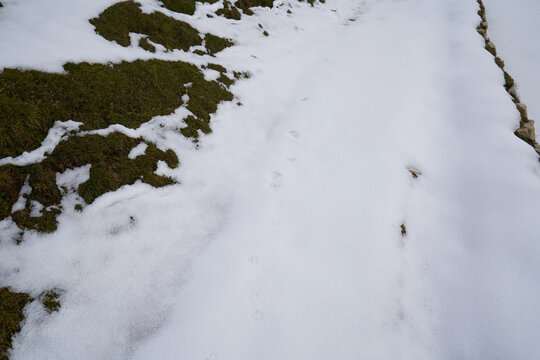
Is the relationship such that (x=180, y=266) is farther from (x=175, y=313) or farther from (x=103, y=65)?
(x=103, y=65)

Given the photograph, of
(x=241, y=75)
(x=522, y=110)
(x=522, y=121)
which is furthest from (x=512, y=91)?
(x=241, y=75)

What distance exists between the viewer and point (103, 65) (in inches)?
288

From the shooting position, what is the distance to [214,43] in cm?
1187

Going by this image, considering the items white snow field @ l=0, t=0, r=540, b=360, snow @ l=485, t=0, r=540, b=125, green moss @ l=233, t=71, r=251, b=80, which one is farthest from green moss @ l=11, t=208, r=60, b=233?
snow @ l=485, t=0, r=540, b=125

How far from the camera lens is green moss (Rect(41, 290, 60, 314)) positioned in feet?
14.3

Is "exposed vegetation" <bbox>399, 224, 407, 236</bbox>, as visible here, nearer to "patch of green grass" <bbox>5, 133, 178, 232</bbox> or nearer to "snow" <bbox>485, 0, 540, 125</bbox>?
"patch of green grass" <bbox>5, 133, 178, 232</bbox>

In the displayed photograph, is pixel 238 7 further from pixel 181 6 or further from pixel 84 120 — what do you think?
pixel 84 120

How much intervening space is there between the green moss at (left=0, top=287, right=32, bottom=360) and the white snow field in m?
0.12

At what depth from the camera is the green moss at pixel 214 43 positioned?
37.8 feet

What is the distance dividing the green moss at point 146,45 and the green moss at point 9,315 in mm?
8161

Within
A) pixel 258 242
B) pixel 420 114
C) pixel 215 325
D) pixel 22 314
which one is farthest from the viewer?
pixel 420 114

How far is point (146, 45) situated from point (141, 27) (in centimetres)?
113

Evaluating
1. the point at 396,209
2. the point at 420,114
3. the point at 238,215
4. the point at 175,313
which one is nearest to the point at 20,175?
the point at 175,313

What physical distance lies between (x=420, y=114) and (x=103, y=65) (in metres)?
12.4
